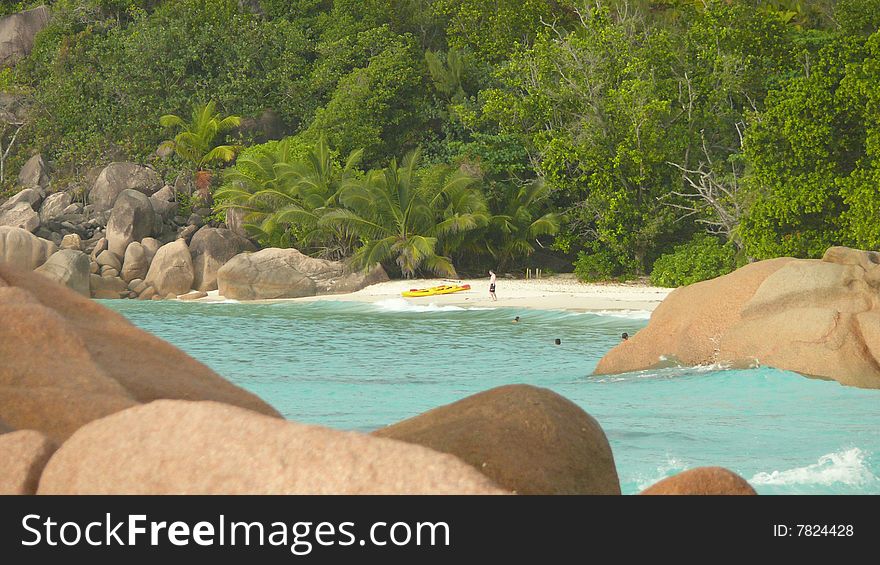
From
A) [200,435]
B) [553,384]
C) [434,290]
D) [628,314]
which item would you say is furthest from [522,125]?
[200,435]

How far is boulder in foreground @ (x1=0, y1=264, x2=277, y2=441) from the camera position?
3.68 m

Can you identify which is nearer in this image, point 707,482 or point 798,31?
point 707,482

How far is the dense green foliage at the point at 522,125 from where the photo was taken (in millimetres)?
22078

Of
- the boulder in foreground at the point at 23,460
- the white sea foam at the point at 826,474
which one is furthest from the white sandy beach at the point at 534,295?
the boulder in foreground at the point at 23,460

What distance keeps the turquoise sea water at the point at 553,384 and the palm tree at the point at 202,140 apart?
10.6 metres

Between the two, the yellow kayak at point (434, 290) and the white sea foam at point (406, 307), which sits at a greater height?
the yellow kayak at point (434, 290)

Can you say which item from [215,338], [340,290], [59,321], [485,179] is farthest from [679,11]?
[59,321]

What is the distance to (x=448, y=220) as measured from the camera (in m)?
26.1

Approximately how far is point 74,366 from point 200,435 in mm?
1764

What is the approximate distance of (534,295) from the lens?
2317cm

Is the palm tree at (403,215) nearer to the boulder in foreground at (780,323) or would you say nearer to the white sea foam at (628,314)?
the white sea foam at (628,314)

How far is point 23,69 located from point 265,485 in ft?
126

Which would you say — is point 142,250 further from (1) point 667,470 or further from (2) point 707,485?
(2) point 707,485
